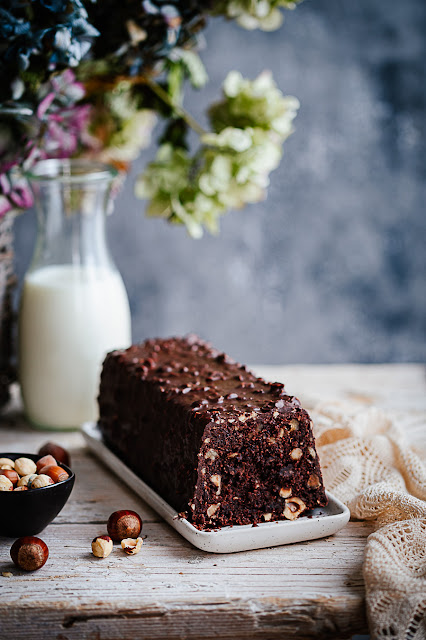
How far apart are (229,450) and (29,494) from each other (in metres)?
0.31

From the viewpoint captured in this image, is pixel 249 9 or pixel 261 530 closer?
pixel 261 530

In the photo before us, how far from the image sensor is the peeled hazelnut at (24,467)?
1.25 m

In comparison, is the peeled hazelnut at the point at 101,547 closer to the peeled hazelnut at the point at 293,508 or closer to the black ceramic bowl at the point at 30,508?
the black ceramic bowl at the point at 30,508

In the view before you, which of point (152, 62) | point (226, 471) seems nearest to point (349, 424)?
point (226, 471)

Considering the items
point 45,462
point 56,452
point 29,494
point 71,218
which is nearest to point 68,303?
point 71,218

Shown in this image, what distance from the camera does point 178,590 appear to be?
3.51 ft

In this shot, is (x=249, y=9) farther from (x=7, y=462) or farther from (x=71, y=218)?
(x=7, y=462)

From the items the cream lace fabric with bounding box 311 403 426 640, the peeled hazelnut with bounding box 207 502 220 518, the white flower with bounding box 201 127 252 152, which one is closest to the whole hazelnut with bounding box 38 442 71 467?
the peeled hazelnut with bounding box 207 502 220 518

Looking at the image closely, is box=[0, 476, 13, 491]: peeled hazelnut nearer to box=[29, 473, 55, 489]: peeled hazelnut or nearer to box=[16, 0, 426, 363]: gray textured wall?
box=[29, 473, 55, 489]: peeled hazelnut

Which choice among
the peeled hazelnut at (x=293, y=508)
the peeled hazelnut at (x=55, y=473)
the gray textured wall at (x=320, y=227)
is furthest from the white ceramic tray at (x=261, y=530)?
the gray textured wall at (x=320, y=227)

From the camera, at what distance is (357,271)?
259cm

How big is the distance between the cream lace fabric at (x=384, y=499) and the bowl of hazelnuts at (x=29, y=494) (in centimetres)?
48

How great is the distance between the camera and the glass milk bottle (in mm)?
1659

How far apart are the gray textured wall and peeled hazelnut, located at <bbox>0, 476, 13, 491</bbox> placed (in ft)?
4.38
